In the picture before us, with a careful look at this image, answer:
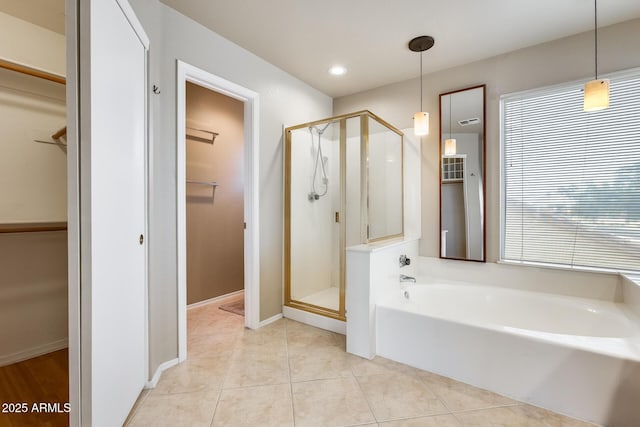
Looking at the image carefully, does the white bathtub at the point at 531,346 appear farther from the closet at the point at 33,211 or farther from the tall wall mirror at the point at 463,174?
the closet at the point at 33,211

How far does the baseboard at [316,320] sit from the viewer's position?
2.55m

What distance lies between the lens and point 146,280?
1742mm

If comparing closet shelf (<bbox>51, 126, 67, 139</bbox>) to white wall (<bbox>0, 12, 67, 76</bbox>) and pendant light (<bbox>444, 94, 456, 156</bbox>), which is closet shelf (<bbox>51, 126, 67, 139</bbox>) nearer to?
white wall (<bbox>0, 12, 67, 76</bbox>)

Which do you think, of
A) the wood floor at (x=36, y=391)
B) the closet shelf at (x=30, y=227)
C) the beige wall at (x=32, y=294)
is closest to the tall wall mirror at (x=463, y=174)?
the wood floor at (x=36, y=391)

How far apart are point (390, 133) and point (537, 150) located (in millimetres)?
1259

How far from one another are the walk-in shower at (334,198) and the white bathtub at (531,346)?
2.21 ft

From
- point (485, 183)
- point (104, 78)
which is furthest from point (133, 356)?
point (485, 183)

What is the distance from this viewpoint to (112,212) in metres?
1.33

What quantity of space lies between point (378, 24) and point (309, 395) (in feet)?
8.48

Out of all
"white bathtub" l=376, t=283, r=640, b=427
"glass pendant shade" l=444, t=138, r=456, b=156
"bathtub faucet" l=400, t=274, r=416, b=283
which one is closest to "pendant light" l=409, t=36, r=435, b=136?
"glass pendant shade" l=444, t=138, r=456, b=156

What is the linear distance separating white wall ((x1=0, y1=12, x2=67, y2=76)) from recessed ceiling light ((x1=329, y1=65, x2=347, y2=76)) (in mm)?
2114

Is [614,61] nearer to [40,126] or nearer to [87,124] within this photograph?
[87,124]

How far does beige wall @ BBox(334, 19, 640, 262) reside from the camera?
7.00 feet

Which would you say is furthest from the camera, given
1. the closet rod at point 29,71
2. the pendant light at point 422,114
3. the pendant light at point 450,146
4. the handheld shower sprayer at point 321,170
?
the handheld shower sprayer at point 321,170
